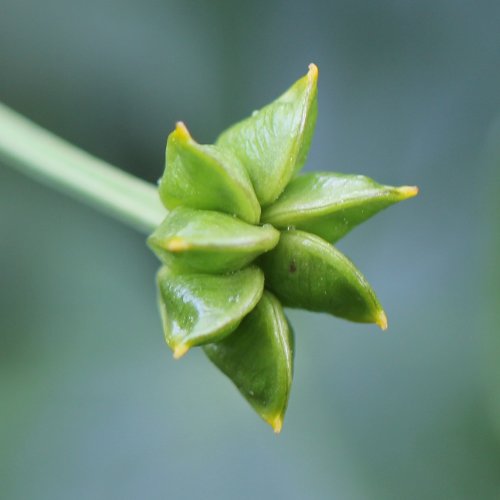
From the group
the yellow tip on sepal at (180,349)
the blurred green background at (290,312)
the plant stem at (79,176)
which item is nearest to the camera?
the yellow tip on sepal at (180,349)

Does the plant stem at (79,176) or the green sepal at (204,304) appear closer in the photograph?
the green sepal at (204,304)

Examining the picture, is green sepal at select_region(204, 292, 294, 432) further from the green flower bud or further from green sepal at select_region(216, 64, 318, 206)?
green sepal at select_region(216, 64, 318, 206)

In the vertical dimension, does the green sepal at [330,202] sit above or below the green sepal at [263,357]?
above

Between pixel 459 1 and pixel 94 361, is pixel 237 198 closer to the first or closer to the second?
pixel 94 361

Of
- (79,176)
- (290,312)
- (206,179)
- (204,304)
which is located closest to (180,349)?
(204,304)

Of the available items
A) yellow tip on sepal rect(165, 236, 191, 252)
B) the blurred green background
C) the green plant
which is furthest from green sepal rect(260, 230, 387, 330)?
the blurred green background

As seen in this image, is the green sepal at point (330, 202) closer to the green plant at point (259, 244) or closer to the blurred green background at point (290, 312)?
the green plant at point (259, 244)

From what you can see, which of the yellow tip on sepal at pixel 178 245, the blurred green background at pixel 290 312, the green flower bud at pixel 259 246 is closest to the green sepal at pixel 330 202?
the green flower bud at pixel 259 246
